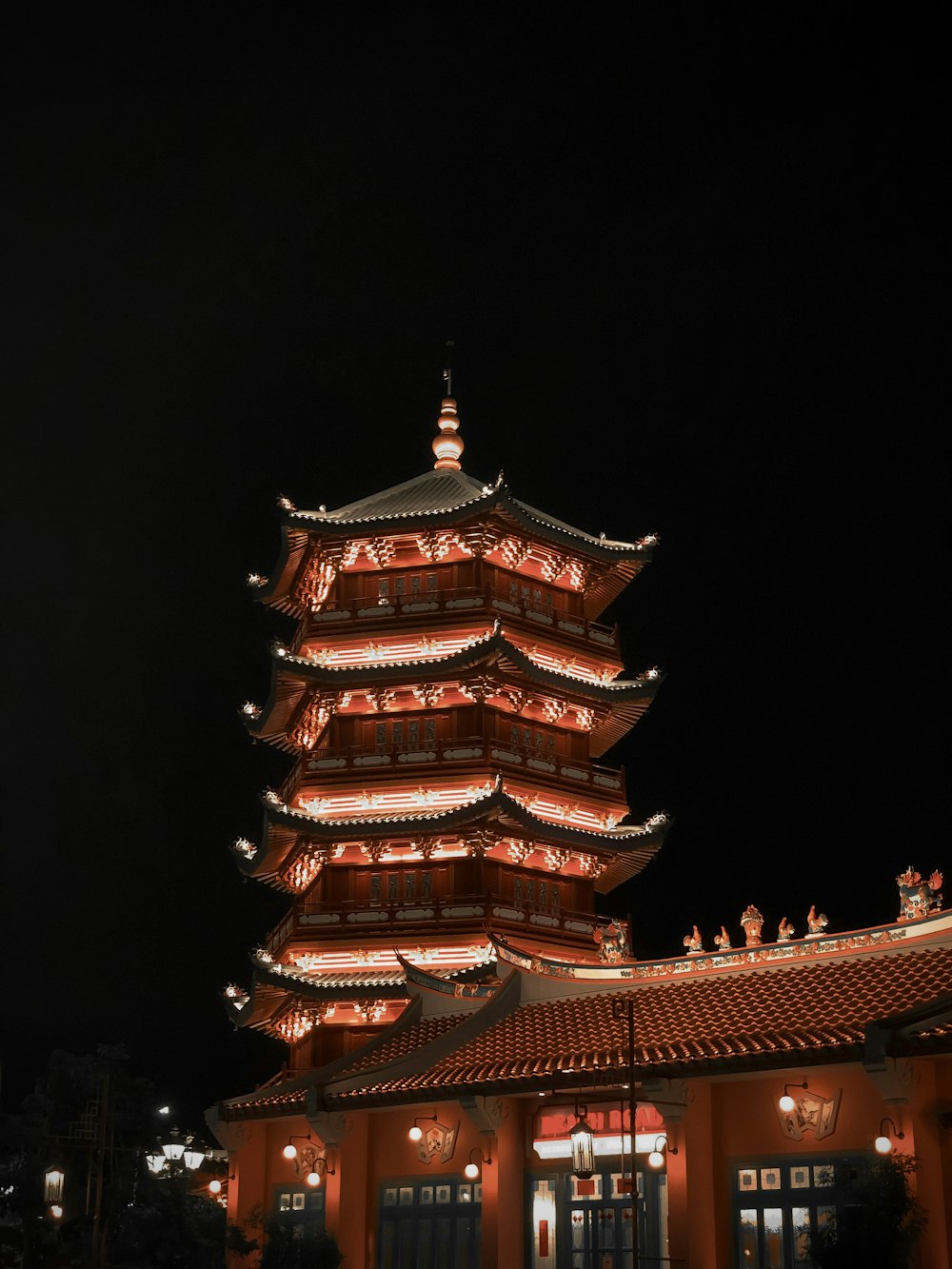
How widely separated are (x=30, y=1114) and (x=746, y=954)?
3226 cm

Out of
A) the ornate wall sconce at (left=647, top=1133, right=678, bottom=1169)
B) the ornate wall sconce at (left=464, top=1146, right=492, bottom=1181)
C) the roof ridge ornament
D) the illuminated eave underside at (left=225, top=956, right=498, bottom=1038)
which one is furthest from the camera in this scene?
the roof ridge ornament

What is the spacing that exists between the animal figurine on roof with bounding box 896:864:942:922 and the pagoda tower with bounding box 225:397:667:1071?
11.5 meters

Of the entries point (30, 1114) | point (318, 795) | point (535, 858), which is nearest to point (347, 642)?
point (318, 795)

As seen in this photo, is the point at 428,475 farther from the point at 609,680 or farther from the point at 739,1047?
the point at 739,1047

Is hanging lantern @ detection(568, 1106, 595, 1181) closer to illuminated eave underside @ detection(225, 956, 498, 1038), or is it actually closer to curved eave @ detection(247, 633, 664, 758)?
illuminated eave underside @ detection(225, 956, 498, 1038)

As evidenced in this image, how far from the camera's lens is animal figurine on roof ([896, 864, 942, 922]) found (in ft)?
80.5

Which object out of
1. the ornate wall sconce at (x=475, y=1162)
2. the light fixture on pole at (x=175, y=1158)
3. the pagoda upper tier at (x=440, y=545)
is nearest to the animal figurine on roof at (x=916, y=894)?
the ornate wall sconce at (x=475, y=1162)

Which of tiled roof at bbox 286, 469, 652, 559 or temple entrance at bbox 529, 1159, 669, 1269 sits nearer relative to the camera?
temple entrance at bbox 529, 1159, 669, 1269

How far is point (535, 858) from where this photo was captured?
124 ft

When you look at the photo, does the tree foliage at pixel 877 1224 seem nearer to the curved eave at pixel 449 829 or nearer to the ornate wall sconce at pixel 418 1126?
the ornate wall sconce at pixel 418 1126

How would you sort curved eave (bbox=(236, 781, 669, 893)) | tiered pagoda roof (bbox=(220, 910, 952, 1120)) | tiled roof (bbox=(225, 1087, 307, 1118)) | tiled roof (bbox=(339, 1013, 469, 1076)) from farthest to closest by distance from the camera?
curved eave (bbox=(236, 781, 669, 893)) → tiled roof (bbox=(339, 1013, 469, 1076)) → tiled roof (bbox=(225, 1087, 307, 1118)) → tiered pagoda roof (bbox=(220, 910, 952, 1120))

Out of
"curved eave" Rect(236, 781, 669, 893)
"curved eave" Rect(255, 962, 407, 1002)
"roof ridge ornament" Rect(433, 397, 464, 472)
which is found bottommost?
"curved eave" Rect(255, 962, 407, 1002)

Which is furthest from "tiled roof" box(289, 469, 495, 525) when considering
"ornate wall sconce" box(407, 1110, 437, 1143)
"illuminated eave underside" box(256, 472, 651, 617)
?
"ornate wall sconce" box(407, 1110, 437, 1143)

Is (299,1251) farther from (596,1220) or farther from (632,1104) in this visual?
(632,1104)
